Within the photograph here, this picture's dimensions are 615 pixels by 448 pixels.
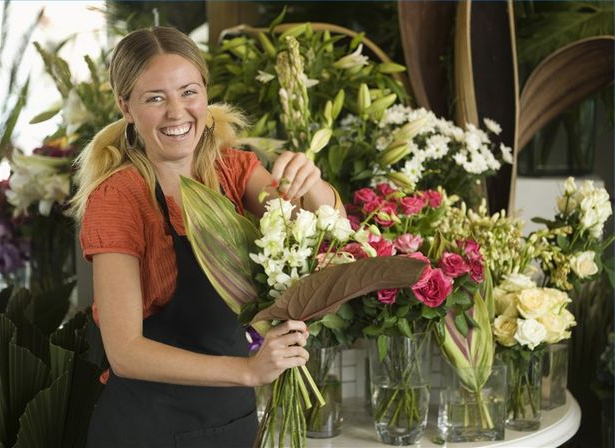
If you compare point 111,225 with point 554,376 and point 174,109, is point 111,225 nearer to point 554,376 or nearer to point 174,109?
point 174,109

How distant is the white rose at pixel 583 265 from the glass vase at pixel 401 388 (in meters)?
0.40

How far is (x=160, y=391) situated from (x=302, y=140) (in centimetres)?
62

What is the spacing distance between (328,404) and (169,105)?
2.35ft

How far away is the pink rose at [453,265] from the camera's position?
1474mm

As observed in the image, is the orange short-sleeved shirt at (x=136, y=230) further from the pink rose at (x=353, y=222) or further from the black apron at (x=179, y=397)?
the pink rose at (x=353, y=222)

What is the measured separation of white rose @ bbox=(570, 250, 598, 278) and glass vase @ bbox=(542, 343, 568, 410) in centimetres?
16

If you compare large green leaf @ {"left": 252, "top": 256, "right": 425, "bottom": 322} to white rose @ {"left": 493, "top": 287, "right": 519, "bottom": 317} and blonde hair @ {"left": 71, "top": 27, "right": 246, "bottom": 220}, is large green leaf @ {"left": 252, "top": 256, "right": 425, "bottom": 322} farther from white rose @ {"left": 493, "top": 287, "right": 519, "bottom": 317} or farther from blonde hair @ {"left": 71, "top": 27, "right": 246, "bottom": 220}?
white rose @ {"left": 493, "top": 287, "right": 519, "bottom": 317}

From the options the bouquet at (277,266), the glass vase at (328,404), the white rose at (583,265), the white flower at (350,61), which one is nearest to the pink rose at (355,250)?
the bouquet at (277,266)

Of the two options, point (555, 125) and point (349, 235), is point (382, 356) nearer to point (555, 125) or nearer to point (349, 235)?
point (349, 235)

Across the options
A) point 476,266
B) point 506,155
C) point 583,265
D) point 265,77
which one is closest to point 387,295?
point 476,266

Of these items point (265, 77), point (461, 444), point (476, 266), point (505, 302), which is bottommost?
point (461, 444)

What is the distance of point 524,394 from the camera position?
1.74 metres

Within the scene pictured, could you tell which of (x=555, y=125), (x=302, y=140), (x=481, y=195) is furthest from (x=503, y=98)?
(x=302, y=140)

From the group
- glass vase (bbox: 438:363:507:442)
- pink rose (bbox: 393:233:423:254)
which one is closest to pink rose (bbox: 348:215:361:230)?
pink rose (bbox: 393:233:423:254)
